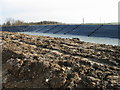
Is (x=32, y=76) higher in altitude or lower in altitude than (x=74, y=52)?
lower

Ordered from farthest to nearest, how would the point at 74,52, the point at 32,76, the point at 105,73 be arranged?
the point at 74,52
the point at 32,76
the point at 105,73

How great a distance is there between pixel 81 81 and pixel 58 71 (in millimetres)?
659

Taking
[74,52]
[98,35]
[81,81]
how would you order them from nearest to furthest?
[81,81] → [74,52] → [98,35]

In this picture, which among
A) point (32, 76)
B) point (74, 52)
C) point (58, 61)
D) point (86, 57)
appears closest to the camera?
point (32, 76)

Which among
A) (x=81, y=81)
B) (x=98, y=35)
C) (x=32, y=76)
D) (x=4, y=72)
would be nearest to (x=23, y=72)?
(x=32, y=76)

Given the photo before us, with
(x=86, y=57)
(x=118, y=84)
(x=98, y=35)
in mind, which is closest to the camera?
(x=118, y=84)

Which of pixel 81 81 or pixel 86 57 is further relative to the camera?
pixel 86 57

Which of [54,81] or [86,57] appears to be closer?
[54,81]

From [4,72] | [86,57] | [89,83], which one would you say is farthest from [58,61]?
[4,72]

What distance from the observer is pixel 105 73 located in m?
3.30

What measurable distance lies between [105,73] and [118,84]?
1.62 feet

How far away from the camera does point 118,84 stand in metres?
2.83

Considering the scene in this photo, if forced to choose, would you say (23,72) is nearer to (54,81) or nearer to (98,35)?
(54,81)

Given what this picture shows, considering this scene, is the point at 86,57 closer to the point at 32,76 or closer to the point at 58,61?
the point at 58,61
